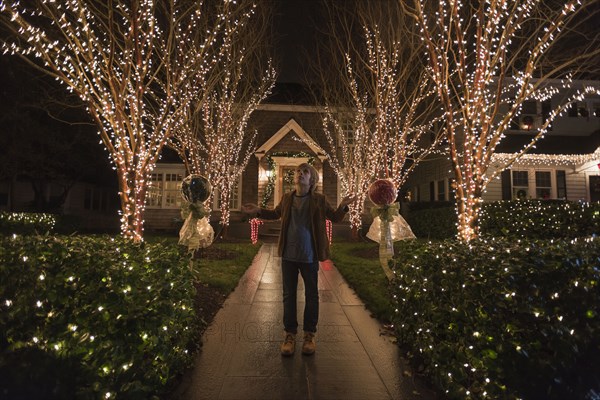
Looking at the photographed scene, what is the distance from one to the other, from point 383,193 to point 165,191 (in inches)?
708

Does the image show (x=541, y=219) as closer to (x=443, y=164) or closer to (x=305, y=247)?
(x=305, y=247)

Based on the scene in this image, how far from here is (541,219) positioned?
10.8 m

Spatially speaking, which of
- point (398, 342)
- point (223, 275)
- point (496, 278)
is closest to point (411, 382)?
point (398, 342)

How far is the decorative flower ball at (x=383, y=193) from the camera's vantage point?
5.01 metres

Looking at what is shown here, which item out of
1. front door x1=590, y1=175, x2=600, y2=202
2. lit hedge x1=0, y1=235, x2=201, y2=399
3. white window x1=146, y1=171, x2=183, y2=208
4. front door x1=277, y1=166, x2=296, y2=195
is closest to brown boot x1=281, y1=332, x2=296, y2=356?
lit hedge x1=0, y1=235, x2=201, y2=399

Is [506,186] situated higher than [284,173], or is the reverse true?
[284,173]

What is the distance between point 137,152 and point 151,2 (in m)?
2.60

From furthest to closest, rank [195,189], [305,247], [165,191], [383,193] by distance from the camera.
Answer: [165,191]
[195,189]
[383,193]
[305,247]

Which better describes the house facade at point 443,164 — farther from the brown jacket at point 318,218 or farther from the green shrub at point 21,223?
the brown jacket at point 318,218

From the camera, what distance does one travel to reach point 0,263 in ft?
8.30

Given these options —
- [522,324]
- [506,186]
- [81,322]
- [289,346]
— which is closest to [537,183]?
[506,186]

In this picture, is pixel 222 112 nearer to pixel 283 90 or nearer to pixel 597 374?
pixel 283 90

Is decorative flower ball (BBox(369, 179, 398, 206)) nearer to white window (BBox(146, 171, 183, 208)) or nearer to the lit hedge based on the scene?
the lit hedge

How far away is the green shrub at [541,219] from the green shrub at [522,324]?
284 inches
